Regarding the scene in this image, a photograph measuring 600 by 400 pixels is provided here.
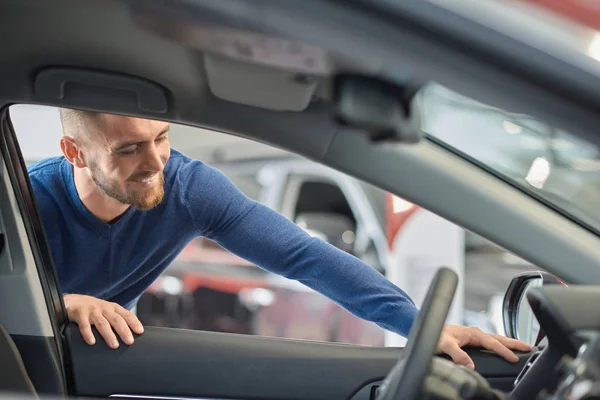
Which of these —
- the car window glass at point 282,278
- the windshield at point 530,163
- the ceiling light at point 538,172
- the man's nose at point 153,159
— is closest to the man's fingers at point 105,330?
the man's nose at point 153,159

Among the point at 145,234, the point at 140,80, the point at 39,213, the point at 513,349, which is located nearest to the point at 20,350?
the point at 39,213

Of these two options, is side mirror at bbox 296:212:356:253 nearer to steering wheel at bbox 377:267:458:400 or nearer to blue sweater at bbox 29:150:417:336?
blue sweater at bbox 29:150:417:336

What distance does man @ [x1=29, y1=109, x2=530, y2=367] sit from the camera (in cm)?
196

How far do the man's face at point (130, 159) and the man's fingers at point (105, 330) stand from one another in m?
0.36

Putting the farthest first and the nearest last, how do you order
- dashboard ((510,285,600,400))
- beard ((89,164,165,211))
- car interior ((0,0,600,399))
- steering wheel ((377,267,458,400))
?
beard ((89,164,165,211)), steering wheel ((377,267,458,400)), dashboard ((510,285,600,400)), car interior ((0,0,600,399))

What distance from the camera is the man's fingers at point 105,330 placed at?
1825 mm

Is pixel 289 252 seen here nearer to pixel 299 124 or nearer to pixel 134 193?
pixel 134 193

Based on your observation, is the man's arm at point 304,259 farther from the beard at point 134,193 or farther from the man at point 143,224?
the beard at point 134,193

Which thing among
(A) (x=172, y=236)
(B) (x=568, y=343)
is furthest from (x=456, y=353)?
(A) (x=172, y=236)

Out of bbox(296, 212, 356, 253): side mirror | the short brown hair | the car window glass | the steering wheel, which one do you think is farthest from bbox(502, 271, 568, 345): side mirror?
Result: bbox(296, 212, 356, 253): side mirror

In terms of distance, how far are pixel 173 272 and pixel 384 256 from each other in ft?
6.28

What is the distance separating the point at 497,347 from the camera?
1781 mm

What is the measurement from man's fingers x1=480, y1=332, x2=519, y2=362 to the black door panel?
218 mm

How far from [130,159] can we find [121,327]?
456 mm
